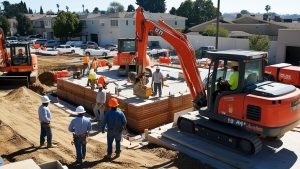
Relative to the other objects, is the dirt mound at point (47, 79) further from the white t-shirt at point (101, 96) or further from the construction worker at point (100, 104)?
the white t-shirt at point (101, 96)

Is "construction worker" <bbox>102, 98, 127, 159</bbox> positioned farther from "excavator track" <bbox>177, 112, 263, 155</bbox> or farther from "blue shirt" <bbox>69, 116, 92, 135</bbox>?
"excavator track" <bbox>177, 112, 263, 155</bbox>

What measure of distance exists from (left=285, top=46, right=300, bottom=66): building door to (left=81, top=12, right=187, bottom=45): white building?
27.7m

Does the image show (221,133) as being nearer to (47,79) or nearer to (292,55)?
(47,79)

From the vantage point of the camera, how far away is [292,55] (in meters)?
29.4

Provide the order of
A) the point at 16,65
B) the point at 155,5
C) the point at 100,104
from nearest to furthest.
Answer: the point at 100,104
the point at 16,65
the point at 155,5

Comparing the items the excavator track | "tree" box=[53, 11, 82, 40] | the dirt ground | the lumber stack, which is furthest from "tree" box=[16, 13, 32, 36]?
the excavator track

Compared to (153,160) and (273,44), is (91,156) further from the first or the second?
(273,44)

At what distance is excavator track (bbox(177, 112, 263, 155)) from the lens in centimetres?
941

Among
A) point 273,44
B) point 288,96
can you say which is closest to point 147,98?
point 288,96

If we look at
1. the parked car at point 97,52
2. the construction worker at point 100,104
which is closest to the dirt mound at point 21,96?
the construction worker at point 100,104

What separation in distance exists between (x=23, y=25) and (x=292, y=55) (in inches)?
2390

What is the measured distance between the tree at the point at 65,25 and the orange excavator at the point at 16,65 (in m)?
36.2

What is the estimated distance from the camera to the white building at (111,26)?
55688 mm

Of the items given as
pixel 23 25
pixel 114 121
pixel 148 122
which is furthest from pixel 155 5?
pixel 114 121
